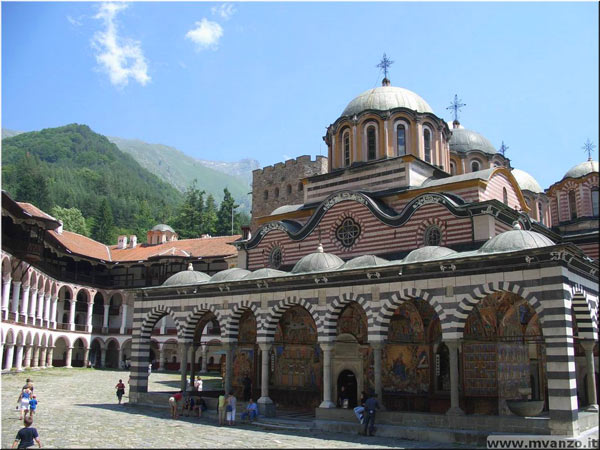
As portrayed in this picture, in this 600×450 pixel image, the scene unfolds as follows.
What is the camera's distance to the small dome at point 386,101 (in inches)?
934

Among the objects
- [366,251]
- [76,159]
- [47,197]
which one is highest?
[76,159]

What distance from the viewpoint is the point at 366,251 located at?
20672 mm

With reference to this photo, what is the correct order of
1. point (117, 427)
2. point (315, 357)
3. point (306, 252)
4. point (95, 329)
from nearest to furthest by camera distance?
1. point (117, 427)
2. point (315, 357)
3. point (306, 252)
4. point (95, 329)

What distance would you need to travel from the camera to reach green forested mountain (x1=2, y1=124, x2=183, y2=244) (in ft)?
249

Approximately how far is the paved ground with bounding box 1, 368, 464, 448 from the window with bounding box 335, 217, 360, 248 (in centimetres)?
725

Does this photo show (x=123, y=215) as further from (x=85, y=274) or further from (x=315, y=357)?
(x=315, y=357)

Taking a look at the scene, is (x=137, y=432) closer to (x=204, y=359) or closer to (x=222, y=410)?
(x=222, y=410)

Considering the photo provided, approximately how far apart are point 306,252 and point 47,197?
195 feet

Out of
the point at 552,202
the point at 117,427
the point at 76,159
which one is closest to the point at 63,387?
the point at 117,427

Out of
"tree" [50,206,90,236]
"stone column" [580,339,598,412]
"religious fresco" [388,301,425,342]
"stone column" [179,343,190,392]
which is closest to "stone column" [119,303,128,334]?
"tree" [50,206,90,236]

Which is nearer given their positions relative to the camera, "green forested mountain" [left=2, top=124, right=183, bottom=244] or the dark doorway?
the dark doorway

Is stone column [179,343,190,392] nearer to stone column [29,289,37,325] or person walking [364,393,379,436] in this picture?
person walking [364,393,379,436]

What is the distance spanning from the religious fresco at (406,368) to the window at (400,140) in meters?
7.95

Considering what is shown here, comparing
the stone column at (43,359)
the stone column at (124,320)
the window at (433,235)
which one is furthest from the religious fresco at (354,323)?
the stone column at (124,320)
